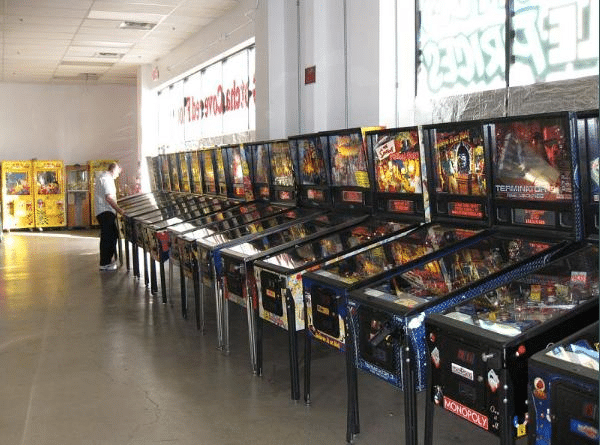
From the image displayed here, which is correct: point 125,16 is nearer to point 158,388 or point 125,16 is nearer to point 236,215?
point 236,215

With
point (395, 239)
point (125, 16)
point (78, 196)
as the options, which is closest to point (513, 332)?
point (395, 239)

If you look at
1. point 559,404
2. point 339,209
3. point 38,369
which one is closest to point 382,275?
point 559,404

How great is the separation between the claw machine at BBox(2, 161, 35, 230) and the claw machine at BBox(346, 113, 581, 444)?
1271 centimetres

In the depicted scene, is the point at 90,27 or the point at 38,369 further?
the point at 90,27

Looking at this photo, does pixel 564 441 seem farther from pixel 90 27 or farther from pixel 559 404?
pixel 90 27

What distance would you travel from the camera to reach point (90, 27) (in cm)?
Result: 899

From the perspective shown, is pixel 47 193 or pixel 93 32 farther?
pixel 47 193

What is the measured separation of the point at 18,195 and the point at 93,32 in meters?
6.15

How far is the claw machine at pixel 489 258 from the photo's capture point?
2.56m

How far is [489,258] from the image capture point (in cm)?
288

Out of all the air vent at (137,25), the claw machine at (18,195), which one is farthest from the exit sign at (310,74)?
the claw machine at (18,195)

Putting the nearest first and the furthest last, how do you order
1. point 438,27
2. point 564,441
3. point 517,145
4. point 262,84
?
point 564,441
point 517,145
point 438,27
point 262,84

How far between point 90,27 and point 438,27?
5956 millimetres

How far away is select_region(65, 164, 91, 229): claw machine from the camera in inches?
576
